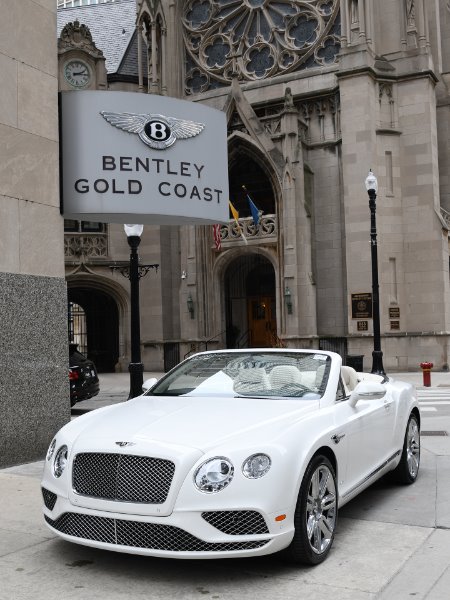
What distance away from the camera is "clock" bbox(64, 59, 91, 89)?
33688mm

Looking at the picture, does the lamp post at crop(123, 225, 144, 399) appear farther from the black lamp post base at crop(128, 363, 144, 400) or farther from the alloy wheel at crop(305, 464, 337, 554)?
the alloy wheel at crop(305, 464, 337, 554)

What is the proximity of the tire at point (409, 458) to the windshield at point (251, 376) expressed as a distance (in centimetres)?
162

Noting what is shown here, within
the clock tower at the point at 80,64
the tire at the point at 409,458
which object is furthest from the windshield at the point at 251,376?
the clock tower at the point at 80,64

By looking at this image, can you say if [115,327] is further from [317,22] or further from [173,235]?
[317,22]

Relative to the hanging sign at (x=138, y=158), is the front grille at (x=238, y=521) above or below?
below

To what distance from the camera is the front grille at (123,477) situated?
441 centimetres

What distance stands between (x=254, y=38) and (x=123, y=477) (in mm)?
30413

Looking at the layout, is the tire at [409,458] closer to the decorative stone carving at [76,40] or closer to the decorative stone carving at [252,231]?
the decorative stone carving at [252,231]

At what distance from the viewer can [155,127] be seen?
10039 mm

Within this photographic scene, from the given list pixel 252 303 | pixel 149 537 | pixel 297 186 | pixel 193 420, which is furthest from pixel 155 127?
pixel 252 303

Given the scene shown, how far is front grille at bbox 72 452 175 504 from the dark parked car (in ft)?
31.7

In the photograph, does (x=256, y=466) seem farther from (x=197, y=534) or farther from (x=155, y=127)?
(x=155, y=127)

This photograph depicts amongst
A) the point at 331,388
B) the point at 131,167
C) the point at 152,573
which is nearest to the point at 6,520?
the point at 152,573

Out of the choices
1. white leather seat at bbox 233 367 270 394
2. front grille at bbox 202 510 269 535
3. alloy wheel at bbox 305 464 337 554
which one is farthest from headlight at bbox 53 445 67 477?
alloy wheel at bbox 305 464 337 554
